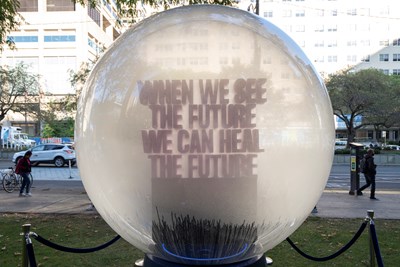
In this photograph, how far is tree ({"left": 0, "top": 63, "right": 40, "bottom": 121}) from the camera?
32656mm

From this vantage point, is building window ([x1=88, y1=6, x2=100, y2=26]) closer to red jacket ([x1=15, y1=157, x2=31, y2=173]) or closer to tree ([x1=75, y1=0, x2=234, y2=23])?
red jacket ([x1=15, y1=157, x2=31, y2=173])

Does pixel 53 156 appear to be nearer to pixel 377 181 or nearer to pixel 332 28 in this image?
pixel 377 181

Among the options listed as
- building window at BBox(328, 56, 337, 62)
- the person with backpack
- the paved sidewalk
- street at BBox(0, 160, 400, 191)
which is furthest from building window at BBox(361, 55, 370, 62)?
the person with backpack

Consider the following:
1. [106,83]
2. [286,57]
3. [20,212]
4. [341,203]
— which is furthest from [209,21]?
[341,203]

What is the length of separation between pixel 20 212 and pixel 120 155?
6.86 meters

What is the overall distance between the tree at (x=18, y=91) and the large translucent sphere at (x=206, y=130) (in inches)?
1306

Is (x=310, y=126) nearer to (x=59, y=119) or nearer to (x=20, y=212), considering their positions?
(x=20, y=212)

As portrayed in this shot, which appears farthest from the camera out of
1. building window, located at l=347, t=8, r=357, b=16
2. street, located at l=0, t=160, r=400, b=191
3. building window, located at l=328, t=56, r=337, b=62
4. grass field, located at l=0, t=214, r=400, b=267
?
building window, located at l=328, t=56, r=337, b=62

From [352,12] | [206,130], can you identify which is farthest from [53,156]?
[352,12]

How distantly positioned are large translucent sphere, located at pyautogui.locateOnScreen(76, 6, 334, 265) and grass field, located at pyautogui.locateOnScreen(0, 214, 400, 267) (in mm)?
2818

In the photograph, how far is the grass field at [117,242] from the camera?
511cm

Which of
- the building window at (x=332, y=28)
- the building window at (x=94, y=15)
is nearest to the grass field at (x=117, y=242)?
the building window at (x=94, y=15)

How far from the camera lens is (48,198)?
10156 mm

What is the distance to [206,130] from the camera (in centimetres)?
240
